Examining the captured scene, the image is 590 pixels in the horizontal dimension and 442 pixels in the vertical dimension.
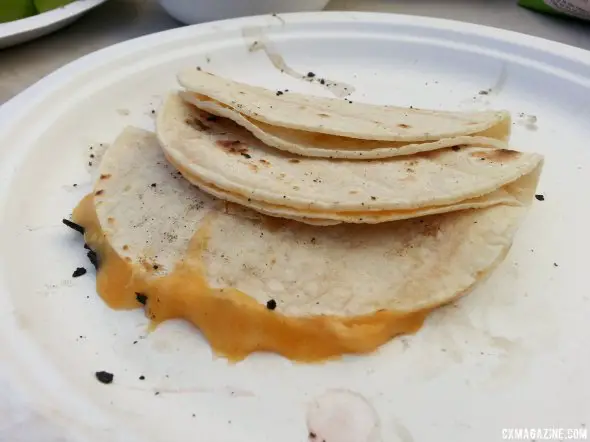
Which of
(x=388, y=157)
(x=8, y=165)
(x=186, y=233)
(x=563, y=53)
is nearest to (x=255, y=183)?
(x=186, y=233)

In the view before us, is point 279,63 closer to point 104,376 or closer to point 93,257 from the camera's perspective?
point 93,257

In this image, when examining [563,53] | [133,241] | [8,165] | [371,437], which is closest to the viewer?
[371,437]

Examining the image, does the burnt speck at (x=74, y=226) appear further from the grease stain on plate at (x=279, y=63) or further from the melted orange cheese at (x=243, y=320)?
the grease stain on plate at (x=279, y=63)

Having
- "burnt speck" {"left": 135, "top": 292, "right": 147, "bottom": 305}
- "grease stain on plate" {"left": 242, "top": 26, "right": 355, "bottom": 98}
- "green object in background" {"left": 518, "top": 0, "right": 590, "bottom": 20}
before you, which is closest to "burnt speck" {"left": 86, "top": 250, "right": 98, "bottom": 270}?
"burnt speck" {"left": 135, "top": 292, "right": 147, "bottom": 305}

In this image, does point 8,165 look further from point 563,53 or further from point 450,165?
point 563,53

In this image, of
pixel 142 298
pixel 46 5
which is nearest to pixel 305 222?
pixel 142 298
